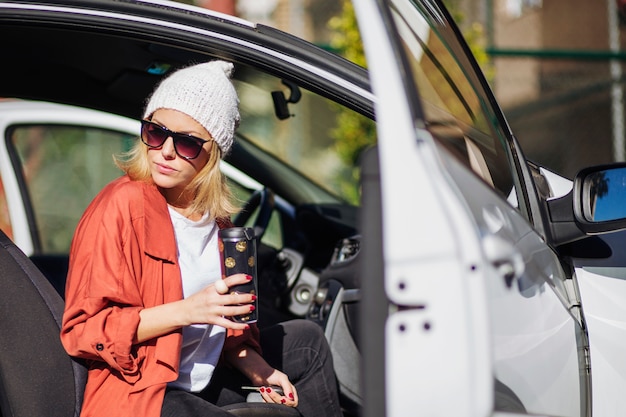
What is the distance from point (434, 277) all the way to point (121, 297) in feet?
2.79

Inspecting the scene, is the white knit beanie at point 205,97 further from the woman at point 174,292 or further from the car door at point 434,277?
the car door at point 434,277

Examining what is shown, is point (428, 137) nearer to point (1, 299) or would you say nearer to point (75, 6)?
point (75, 6)

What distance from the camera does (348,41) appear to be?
6.82 meters

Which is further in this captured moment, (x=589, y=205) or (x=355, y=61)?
(x=355, y=61)

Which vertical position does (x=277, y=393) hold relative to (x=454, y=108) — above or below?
below

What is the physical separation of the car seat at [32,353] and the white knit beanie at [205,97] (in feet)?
1.78

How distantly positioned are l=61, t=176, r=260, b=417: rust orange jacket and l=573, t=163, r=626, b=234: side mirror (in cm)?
101

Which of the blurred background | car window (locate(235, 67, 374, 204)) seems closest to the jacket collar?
car window (locate(235, 67, 374, 204))

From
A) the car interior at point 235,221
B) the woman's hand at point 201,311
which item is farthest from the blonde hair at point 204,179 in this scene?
the woman's hand at point 201,311

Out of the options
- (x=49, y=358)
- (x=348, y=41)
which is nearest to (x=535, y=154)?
(x=348, y=41)

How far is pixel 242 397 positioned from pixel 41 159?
5.64 m

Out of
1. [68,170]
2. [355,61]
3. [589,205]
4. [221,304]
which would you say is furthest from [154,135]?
[68,170]

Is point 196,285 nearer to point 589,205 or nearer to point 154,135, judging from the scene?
point 154,135

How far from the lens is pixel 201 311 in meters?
1.82
